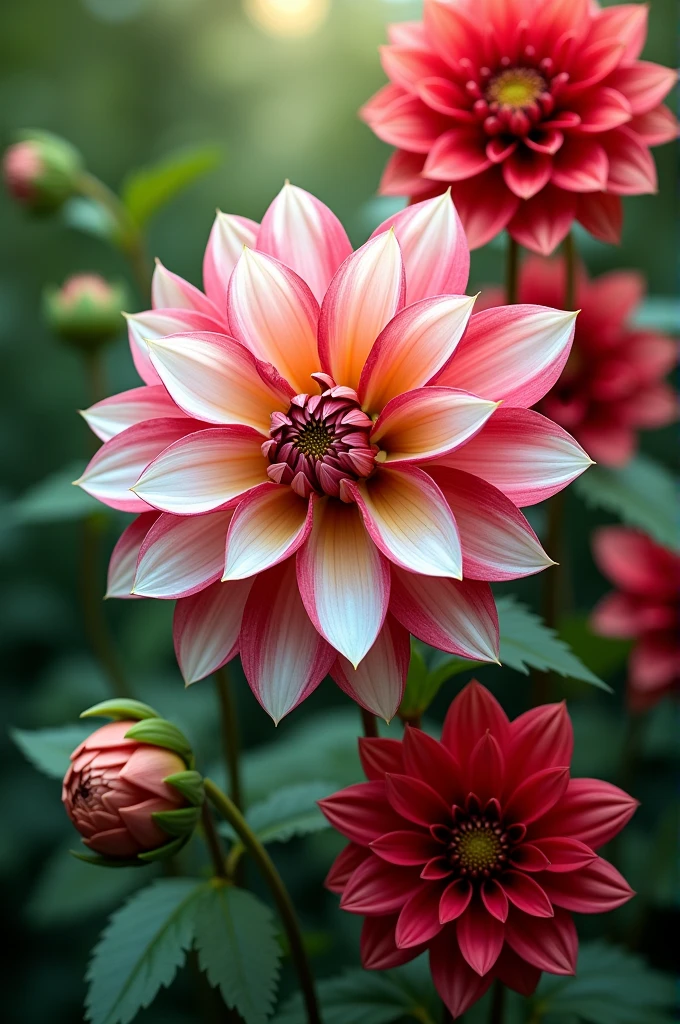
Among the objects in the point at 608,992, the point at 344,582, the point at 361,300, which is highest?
the point at 361,300

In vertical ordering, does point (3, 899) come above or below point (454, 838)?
below

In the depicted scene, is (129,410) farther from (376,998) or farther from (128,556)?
(376,998)

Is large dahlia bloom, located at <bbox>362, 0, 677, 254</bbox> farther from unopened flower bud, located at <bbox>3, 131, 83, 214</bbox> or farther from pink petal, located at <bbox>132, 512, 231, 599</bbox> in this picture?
unopened flower bud, located at <bbox>3, 131, 83, 214</bbox>

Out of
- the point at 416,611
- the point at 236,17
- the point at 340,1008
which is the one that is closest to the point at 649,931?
the point at 340,1008

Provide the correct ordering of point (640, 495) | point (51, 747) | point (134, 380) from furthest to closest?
point (134, 380)
point (640, 495)
point (51, 747)

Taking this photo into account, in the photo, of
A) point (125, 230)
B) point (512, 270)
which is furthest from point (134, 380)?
point (512, 270)

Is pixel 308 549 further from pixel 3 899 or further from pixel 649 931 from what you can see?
pixel 3 899
